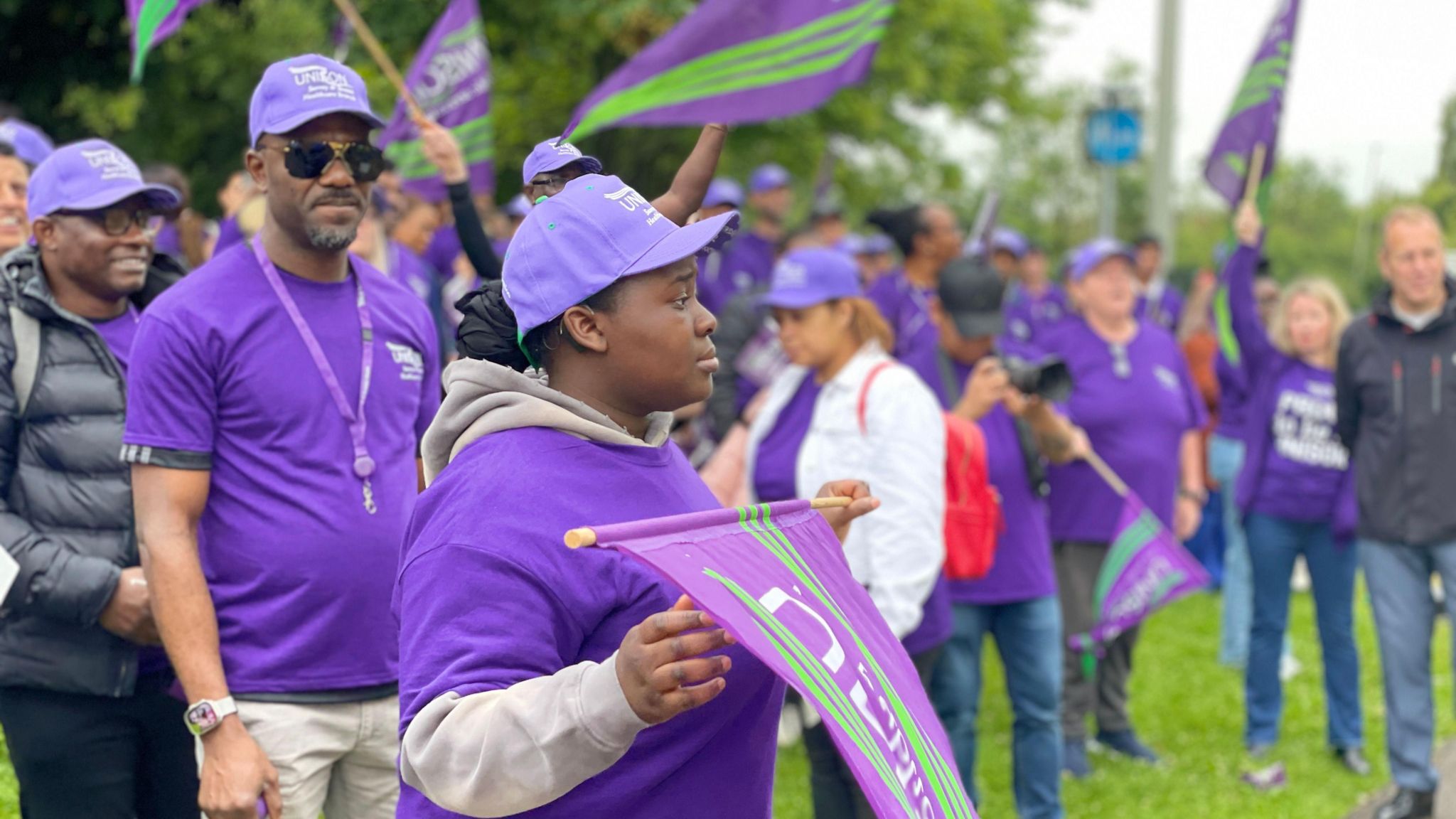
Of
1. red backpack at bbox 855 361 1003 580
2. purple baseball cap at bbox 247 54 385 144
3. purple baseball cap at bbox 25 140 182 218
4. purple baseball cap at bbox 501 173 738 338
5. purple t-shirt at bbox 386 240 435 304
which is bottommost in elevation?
red backpack at bbox 855 361 1003 580

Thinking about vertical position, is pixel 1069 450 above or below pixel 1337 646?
above

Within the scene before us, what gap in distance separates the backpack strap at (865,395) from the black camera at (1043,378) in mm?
1166

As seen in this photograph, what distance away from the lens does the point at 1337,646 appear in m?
8.04

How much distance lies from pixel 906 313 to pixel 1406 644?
9.52 feet

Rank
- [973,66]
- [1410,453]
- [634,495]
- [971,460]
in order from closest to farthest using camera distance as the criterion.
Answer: [634,495] < [971,460] < [1410,453] < [973,66]

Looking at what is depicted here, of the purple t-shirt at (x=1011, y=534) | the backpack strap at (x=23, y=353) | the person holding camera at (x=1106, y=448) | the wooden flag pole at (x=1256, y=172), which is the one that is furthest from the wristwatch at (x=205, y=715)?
the wooden flag pole at (x=1256, y=172)

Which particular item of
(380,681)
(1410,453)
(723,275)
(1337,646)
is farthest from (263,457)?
(723,275)

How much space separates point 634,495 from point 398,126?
4784 mm

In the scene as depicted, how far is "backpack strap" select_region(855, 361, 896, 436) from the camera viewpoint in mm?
5156

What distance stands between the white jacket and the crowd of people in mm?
13

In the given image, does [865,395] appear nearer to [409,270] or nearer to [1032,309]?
[409,270]

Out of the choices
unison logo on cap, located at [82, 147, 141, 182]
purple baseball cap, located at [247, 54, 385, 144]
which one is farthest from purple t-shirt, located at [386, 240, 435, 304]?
purple baseball cap, located at [247, 54, 385, 144]

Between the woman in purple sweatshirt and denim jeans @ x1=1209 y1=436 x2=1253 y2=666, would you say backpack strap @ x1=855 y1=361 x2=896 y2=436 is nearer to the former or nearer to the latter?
the woman in purple sweatshirt

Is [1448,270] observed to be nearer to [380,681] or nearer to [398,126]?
[398,126]
